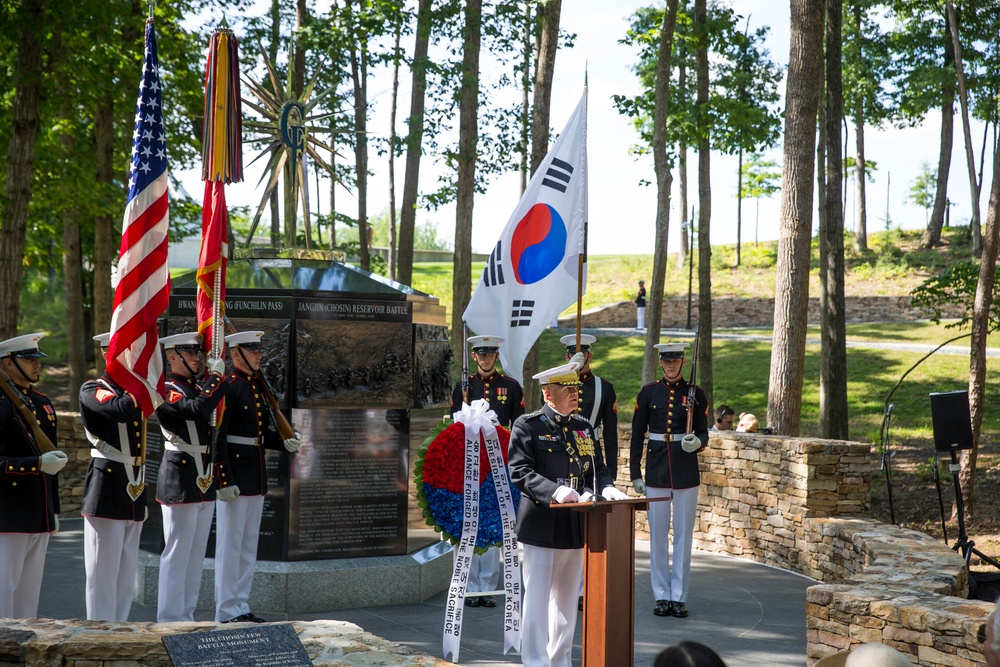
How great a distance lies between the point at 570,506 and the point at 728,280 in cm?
3501

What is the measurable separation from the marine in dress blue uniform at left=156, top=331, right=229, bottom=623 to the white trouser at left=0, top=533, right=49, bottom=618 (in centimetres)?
85

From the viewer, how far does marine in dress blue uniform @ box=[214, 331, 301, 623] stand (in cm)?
698

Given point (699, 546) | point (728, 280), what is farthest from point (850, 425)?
point (728, 280)

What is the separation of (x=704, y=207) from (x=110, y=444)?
1465 centimetres

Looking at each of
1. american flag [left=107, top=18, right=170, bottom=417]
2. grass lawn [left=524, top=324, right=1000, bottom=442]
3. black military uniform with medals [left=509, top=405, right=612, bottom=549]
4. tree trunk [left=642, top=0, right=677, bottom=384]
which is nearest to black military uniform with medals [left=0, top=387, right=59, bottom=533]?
american flag [left=107, top=18, right=170, bottom=417]

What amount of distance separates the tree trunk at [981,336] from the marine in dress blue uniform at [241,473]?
342 inches

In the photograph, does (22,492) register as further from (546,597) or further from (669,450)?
(669,450)

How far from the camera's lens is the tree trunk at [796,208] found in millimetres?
11891

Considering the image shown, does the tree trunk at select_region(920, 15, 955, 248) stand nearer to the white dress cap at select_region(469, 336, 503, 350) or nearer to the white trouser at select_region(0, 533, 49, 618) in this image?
the white dress cap at select_region(469, 336, 503, 350)

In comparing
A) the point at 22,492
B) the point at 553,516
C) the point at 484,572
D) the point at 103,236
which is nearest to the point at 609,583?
the point at 553,516

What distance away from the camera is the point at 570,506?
5023 mm

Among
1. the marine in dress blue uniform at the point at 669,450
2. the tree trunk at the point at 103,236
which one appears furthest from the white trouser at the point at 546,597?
the tree trunk at the point at 103,236

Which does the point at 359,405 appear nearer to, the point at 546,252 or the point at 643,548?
the point at 546,252

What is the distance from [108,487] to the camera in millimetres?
6293
